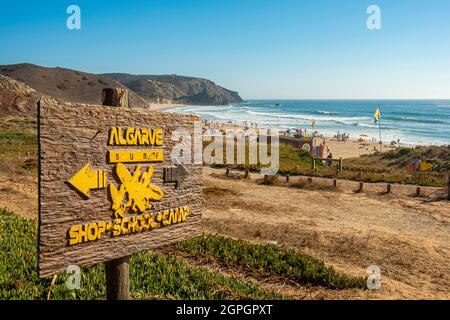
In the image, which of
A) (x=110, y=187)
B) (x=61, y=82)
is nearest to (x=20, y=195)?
(x=110, y=187)

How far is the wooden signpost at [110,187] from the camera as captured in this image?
8.76 ft

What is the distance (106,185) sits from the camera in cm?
295

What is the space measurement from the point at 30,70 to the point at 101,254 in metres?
125

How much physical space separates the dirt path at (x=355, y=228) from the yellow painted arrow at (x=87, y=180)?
5.82 meters

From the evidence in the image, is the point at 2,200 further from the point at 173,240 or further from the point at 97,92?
the point at 97,92

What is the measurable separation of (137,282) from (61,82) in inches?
4395

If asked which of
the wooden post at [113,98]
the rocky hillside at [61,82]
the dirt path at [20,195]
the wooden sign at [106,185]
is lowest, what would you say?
the dirt path at [20,195]

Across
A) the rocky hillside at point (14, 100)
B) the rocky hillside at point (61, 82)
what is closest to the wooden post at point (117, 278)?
the rocky hillside at point (14, 100)

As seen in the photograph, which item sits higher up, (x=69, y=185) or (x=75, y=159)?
(x=75, y=159)

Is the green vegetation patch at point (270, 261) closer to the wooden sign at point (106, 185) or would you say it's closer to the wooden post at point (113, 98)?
the wooden sign at point (106, 185)

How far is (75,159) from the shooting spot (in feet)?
9.04

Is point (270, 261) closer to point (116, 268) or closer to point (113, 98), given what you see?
point (116, 268)

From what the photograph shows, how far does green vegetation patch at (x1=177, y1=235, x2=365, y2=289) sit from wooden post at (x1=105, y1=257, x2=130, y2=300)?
4925 mm
